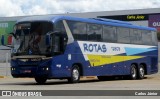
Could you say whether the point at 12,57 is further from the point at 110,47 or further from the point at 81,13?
the point at 81,13

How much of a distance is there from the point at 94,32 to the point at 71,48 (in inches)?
100

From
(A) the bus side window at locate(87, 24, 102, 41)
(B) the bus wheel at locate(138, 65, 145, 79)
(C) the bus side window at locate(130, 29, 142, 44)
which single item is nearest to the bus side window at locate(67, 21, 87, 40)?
(A) the bus side window at locate(87, 24, 102, 41)

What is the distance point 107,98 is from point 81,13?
238 feet

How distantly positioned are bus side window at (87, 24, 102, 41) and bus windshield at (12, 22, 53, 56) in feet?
11.0

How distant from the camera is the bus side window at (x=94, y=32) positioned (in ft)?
84.9

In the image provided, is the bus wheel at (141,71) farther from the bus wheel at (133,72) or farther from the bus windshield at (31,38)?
the bus windshield at (31,38)

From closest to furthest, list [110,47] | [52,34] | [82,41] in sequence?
[52,34]
[82,41]
[110,47]

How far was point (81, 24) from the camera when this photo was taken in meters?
25.4

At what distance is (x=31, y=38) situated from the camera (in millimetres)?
23328

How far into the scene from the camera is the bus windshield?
23041 millimetres

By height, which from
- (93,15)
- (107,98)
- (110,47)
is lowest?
(107,98)

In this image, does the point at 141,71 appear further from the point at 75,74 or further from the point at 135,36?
the point at 75,74

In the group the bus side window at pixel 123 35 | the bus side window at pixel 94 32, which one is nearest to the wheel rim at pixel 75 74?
the bus side window at pixel 94 32

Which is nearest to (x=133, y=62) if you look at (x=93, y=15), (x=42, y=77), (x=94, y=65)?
(x=94, y=65)
